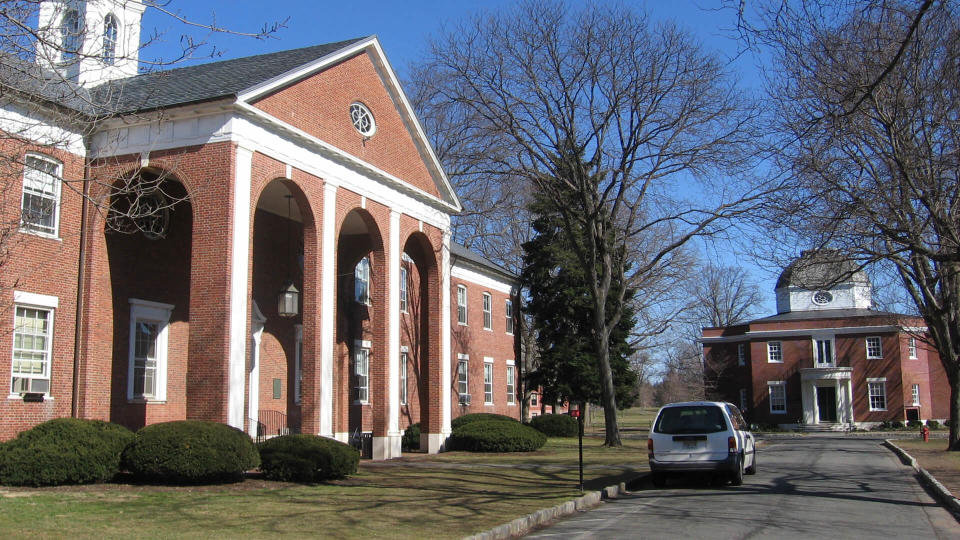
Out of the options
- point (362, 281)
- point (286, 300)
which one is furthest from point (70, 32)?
point (362, 281)

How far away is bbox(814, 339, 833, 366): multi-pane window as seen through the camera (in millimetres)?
57562

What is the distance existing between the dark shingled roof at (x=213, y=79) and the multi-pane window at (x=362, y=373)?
10953 mm

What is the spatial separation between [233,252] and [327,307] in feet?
12.6

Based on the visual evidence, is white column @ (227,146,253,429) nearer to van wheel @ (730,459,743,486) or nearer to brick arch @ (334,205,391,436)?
brick arch @ (334,205,391,436)

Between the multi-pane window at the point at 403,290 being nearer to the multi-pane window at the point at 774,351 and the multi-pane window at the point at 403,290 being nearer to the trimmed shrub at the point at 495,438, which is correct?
the trimmed shrub at the point at 495,438

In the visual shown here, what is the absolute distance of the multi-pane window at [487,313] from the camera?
4056cm

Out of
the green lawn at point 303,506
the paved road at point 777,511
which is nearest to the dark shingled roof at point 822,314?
the paved road at point 777,511

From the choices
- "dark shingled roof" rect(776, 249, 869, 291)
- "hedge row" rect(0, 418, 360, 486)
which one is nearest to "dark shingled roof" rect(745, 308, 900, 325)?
"dark shingled roof" rect(776, 249, 869, 291)

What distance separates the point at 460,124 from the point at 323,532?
2261cm

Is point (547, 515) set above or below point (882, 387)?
below

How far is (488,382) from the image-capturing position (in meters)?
40.8

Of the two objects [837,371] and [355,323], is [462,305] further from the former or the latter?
[837,371]

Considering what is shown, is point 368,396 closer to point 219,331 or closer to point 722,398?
point 219,331

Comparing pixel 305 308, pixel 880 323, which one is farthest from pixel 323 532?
pixel 880 323
